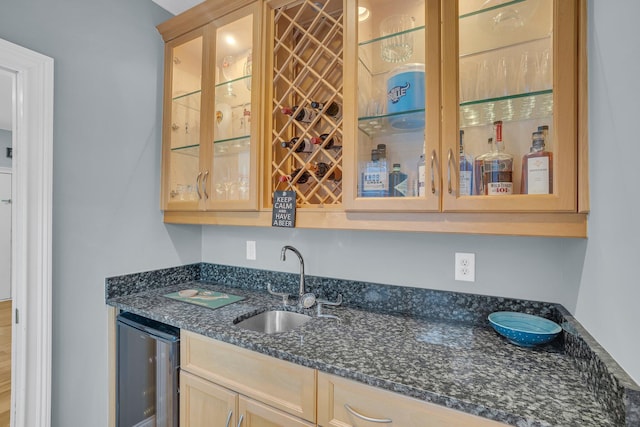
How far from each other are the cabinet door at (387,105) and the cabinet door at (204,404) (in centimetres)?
89

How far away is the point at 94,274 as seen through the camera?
61.2 inches

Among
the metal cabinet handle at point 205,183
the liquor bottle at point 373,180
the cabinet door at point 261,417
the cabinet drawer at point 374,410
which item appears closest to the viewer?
the cabinet drawer at point 374,410

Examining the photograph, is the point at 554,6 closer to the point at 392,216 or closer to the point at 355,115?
the point at 355,115

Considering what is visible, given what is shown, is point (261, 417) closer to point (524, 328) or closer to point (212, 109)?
point (524, 328)

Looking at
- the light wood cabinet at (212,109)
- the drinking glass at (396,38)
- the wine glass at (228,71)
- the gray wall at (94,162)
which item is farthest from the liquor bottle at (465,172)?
the gray wall at (94,162)

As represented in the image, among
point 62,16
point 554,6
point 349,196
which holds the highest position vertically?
point 62,16

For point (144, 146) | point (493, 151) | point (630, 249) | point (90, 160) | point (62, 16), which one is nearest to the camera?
point (630, 249)

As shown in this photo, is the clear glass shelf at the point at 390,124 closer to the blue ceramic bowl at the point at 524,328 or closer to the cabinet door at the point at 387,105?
the cabinet door at the point at 387,105

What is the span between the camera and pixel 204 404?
1244 mm

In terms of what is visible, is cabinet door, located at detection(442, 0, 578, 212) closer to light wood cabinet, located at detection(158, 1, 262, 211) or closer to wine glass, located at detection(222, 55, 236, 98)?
light wood cabinet, located at detection(158, 1, 262, 211)

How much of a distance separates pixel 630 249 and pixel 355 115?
0.93 meters

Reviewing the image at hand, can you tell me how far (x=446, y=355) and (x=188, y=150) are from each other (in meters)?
1.65

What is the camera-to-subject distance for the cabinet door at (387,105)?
1.17 meters

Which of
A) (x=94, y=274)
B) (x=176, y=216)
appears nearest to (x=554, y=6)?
(x=176, y=216)
